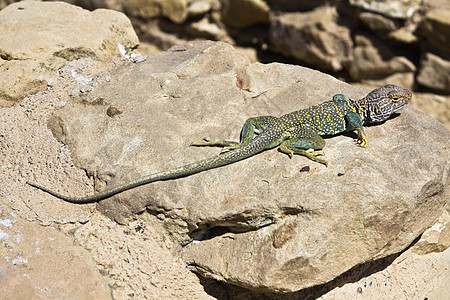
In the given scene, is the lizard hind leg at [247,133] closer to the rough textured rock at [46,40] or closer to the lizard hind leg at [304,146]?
the lizard hind leg at [304,146]

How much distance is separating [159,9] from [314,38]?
12.9 feet

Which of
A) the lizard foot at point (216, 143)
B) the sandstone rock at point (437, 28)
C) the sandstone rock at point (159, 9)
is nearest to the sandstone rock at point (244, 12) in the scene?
the sandstone rock at point (159, 9)

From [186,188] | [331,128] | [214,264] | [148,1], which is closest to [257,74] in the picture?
[331,128]

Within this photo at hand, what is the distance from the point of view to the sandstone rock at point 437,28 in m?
9.16

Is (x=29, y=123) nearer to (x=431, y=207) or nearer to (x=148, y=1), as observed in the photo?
(x=431, y=207)

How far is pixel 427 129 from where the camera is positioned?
4.88m

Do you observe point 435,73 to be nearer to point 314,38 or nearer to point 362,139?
point 314,38

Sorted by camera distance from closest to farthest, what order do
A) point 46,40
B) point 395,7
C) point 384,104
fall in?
point 384,104, point 46,40, point 395,7

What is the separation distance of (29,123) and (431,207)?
4506 mm

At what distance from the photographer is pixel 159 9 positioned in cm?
1090

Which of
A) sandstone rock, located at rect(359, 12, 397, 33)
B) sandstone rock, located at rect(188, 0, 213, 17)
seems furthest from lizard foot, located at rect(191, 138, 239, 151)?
sandstone rock, located at rect(188, 0, 213, 17)

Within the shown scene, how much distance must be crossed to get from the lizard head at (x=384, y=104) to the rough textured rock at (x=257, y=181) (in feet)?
0.52

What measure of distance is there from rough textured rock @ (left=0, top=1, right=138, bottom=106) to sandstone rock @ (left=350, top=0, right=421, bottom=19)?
5.75 meters

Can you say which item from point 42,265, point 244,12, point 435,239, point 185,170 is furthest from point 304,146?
point 244,12
